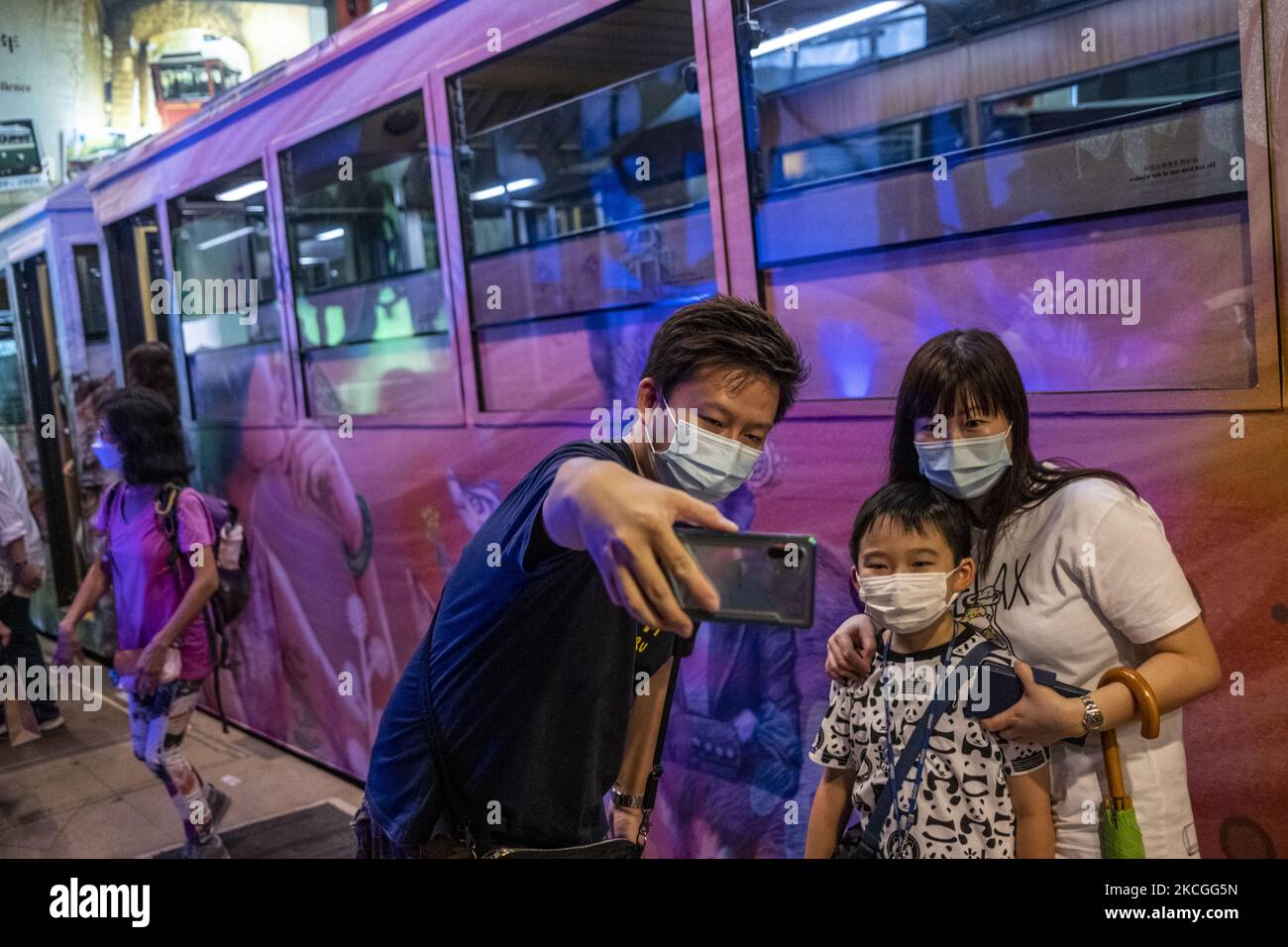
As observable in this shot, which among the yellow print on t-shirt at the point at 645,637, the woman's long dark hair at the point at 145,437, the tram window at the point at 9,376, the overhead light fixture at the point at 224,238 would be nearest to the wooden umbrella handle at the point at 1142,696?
the yellow print on t-shirt at the point at 645,637

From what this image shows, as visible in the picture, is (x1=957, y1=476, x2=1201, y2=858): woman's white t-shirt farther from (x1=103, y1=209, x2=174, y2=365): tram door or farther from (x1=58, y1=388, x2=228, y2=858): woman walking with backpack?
(x1=103, y1=209, x2=174, y2=365): tram door

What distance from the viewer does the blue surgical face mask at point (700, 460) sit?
1.36 meters

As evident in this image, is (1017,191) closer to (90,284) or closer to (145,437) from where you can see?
(145,437)

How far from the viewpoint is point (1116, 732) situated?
146 centimetres

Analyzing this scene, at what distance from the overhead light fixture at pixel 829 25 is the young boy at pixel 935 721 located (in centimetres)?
111

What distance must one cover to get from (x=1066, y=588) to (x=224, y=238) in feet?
12.3

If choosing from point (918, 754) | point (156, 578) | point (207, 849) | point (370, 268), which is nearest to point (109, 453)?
point (156, 578)

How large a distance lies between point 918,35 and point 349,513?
242 centimetres

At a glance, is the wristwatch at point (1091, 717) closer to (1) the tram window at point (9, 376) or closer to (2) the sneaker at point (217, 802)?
(2) the sneaker at point (217, 802)

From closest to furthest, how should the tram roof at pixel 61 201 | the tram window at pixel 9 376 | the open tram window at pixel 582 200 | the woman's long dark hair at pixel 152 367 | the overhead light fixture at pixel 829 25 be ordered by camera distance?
A: the overhead light fixture at pixel 829 25 < the open tram window at pixel 582 200 < the woman's long dark hair at pixel 152 367 < the tram roof at pixel 61 201 < the tram window at pixel 9 376

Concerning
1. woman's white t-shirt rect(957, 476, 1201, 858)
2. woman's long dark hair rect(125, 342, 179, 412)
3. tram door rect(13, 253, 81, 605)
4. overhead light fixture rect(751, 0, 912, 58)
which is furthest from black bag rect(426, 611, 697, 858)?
tram door rect(13, 253, 81, 605)
